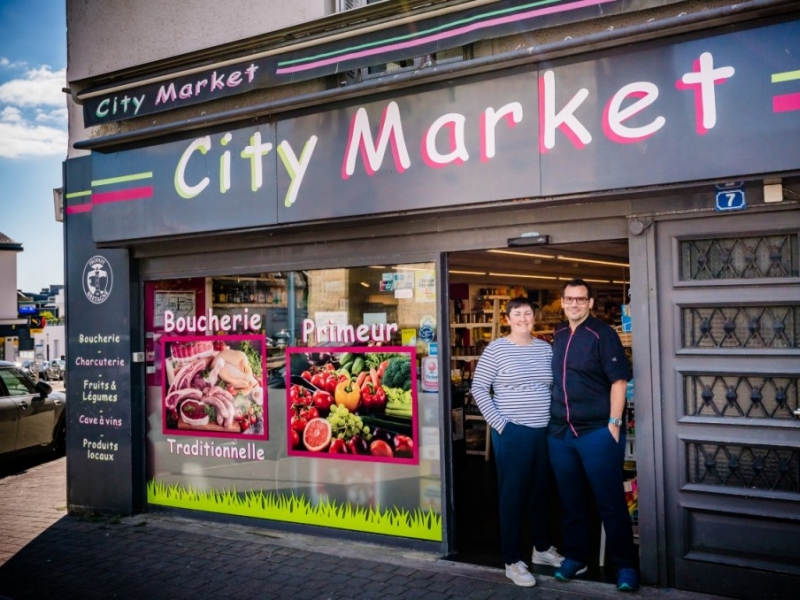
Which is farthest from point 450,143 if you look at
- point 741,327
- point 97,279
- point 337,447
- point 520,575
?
point 97,279

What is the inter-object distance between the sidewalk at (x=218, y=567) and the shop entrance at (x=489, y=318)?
21.3 inches

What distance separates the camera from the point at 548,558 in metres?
5.79

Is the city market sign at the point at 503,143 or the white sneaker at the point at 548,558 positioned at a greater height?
the city market sign at the point at 503,143

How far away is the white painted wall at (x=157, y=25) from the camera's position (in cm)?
707

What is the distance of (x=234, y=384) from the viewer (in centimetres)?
747

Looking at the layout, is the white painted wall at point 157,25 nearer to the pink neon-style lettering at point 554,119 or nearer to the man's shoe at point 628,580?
the pink neon-style lettering at point 554,119

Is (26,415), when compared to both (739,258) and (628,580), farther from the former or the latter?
(739,258)

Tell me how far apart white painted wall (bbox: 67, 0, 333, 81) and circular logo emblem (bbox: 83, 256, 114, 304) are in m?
1.99

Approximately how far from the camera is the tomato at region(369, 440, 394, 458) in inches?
256

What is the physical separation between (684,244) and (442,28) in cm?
245

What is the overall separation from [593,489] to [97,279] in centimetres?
554

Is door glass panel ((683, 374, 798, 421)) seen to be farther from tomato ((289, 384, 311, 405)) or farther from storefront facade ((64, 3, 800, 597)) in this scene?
tomato ((289, 384, 311, 405))

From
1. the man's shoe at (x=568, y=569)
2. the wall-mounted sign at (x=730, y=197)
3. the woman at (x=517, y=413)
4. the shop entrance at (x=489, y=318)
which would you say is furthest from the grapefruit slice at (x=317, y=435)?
the wall-mounted sign at (x=730, y=197)

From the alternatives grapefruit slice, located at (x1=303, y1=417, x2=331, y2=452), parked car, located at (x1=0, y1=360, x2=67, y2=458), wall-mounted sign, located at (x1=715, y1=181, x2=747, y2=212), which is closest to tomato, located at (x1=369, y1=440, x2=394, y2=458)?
grapefruit slice, located at (x1=303, y1=417, x2=331, y2=452)
